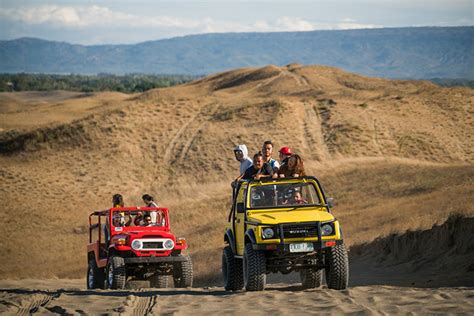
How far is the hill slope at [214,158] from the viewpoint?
39219mm

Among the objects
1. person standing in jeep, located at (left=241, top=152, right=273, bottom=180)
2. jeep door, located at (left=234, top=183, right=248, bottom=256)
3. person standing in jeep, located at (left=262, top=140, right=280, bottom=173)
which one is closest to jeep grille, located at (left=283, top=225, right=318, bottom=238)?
jeep door, located at (left=234, top=183, right=248, bottom=256)

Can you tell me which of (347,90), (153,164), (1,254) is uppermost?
(347,90)

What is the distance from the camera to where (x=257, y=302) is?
13.2 meters

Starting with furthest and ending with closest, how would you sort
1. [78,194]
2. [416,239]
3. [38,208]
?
[78,194], [38,208], [416,239]

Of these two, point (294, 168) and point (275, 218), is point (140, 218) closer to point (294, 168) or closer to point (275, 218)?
point (294, 168)

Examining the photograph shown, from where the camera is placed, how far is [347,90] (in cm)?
7931

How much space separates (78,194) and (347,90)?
32748 mm

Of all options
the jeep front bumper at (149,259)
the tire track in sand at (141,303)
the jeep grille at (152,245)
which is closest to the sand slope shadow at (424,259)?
the jeep front bumper at (149,259)

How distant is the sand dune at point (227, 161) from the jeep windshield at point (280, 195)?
11.1 feet

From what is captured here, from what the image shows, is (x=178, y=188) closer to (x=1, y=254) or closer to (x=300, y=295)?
(x=1, y=254)

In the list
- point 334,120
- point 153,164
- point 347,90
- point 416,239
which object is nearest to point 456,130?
point 334,120

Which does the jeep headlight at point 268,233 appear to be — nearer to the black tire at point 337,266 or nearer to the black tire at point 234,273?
the black tire at point 337,266

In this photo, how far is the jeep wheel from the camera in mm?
14070

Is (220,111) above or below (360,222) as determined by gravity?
above
